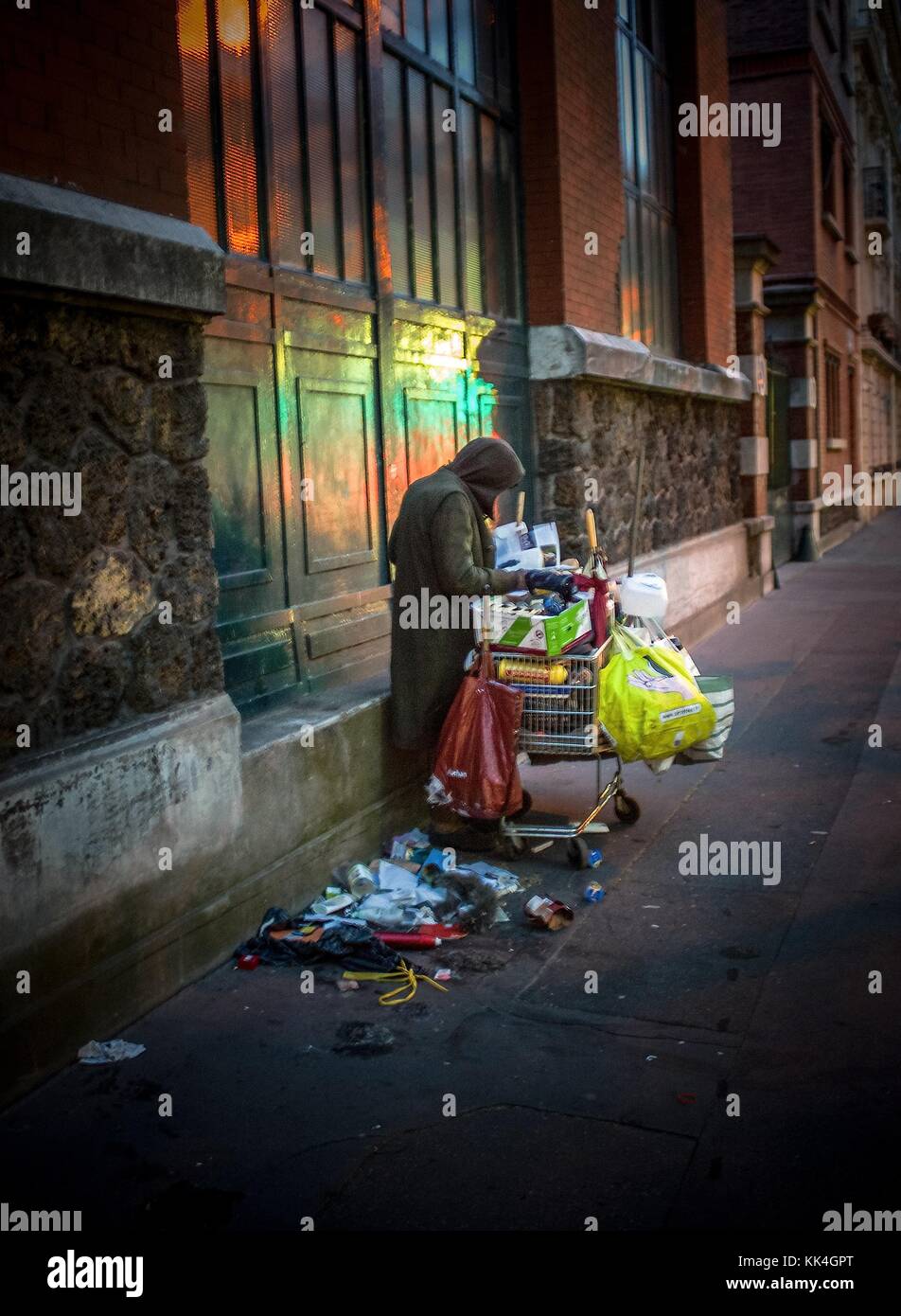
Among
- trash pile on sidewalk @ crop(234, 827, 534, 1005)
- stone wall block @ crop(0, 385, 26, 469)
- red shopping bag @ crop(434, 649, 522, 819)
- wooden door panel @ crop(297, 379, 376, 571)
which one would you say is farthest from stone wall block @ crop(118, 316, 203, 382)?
trash pile on sidewalk @ crop(234, 827, 534, 1005)

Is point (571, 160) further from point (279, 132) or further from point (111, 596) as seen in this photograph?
point (111, 596)

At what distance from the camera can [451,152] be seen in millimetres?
7945

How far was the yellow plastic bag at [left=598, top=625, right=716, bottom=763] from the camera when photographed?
5758mm

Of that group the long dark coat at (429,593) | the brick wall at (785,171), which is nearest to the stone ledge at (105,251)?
the long dark coat at (429,593)

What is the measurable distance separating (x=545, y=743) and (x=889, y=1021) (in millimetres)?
2117

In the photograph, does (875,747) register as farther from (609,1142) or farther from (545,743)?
(609,1142)

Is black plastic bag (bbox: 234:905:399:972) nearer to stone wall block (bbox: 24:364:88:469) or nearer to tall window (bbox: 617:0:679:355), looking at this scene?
stone wall block (bbox: 24:364:88:469)

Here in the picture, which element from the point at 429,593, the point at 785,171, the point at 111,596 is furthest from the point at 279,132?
the point at 785,171

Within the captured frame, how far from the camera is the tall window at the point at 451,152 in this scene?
24.1ft

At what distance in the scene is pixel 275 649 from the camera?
6039mm

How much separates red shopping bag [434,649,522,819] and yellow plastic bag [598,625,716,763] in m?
0.44

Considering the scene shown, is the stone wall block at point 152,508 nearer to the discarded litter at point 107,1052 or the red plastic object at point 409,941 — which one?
the discarded litter at point 107,1052
